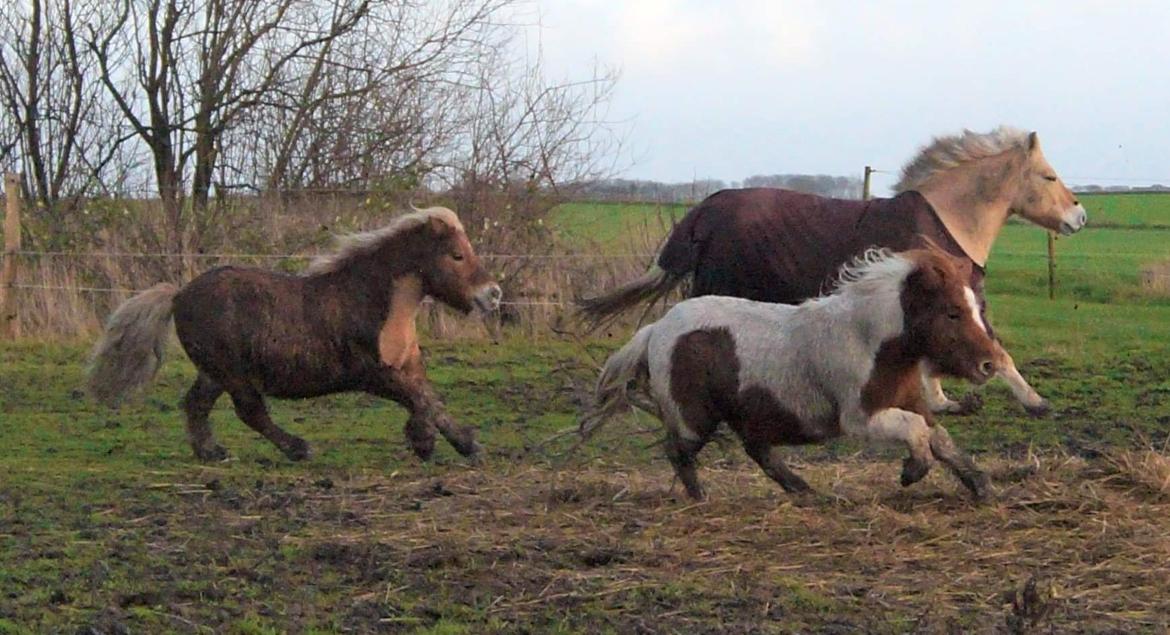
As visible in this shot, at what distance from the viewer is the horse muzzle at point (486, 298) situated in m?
8.59

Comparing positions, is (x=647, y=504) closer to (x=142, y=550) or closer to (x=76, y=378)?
(x=142, y=550)

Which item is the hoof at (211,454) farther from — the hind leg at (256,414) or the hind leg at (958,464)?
the hind leg at (958,464)

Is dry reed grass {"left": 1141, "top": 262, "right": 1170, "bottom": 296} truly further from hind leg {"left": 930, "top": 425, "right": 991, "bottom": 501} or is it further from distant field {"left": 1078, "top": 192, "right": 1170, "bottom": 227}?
hind leg {"left": 930, "top": 425, "right": 991, "bottom": 501}

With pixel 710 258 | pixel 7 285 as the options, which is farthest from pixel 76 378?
pixel 710 258

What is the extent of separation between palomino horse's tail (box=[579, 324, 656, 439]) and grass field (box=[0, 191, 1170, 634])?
0.30 meters

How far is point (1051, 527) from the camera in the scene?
5.84 metres

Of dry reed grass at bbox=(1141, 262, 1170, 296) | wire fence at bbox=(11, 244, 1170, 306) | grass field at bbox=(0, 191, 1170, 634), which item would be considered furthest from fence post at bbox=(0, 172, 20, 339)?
dry reed grass at bbox=(1141, 262, 1170, 296)

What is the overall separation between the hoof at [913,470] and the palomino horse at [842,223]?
1.89m

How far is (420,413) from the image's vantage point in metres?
8.10

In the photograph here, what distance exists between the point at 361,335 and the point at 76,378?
4.10 m

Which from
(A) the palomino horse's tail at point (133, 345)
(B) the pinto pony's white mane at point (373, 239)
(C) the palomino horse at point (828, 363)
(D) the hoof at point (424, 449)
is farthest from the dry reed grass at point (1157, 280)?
(A) the palomino horse's tail at point (133, 345)

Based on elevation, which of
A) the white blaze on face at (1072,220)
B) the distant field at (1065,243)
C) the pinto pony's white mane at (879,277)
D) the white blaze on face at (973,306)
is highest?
the white blaze on face at (1072,220)

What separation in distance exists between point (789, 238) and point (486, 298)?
1.67 meters

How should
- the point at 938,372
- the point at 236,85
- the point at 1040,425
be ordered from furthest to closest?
the point at 236,85
the point at 1040,425
the point at 938,372
